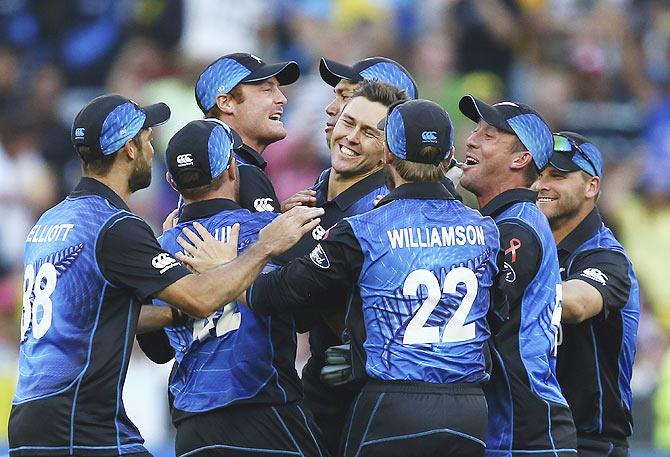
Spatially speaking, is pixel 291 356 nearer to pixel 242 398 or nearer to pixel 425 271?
pixel 242 398

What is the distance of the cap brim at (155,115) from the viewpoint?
6.42 metres

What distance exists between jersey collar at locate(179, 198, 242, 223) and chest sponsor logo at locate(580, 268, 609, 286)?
186 cm

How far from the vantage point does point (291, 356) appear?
6.44 metres

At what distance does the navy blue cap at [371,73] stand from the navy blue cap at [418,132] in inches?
52.8

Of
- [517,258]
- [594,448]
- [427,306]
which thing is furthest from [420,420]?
[594,448]

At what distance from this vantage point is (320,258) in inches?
229

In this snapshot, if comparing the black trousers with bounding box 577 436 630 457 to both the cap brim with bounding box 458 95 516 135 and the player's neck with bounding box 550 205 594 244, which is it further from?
the cap brim with bounding box 458 95 516 135

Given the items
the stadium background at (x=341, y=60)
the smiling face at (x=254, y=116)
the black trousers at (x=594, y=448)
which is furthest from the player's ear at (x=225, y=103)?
the stadium background at (x=341, y=60)

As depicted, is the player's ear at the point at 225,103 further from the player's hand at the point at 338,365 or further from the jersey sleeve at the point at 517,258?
the jersey sleeve at the point at 517,258

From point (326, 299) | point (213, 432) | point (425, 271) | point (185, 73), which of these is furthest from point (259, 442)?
point (185, 73)

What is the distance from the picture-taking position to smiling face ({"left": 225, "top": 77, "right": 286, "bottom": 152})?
714cm

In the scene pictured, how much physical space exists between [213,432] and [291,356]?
0.53m

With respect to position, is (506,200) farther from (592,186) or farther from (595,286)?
(592,186)

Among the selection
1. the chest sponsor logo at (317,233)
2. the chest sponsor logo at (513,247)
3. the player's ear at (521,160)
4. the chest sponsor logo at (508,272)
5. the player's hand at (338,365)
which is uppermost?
the player's ear at (521,160)
